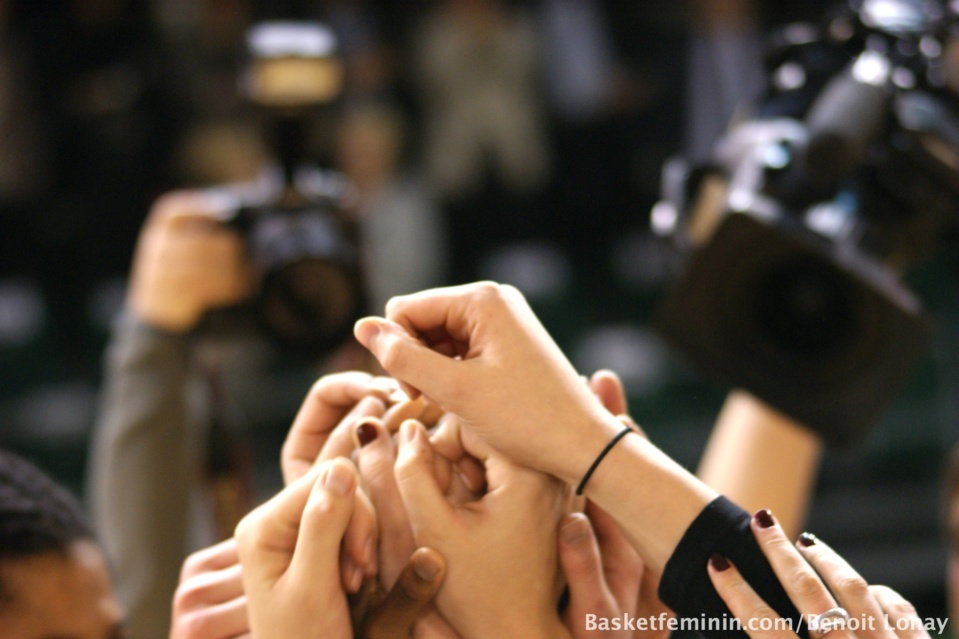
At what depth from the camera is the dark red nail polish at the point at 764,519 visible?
497mm

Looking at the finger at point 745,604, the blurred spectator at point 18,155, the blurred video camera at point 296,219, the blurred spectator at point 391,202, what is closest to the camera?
the finger at point 745,604

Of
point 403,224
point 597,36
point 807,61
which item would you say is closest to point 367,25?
point 597,36

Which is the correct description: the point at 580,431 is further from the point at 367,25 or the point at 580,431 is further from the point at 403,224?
Result: the point at 367,25

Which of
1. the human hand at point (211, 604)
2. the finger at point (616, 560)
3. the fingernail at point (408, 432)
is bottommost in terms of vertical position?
the human hand at point (211, 604)

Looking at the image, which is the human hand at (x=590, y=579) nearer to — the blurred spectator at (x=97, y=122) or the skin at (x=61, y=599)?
the skin at (x=61, y=599)

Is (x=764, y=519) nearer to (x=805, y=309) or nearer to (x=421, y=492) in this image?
(x=421, y=492)

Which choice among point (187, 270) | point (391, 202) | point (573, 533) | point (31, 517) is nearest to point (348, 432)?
point (573, 533)

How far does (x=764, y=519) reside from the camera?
499 mm

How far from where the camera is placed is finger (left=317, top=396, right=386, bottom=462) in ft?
1.79

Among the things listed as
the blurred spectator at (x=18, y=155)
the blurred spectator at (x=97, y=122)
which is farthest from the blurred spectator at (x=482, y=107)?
the blurred spectator at (x=18, y=155)

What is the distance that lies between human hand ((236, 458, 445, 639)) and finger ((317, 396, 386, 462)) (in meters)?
0.04

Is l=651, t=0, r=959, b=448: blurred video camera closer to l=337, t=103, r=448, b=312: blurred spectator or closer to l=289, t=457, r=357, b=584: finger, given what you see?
l=289, t=457, r=357, b=584: finger

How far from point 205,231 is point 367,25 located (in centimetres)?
200

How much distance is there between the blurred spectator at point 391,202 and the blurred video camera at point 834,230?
3.58 ft
